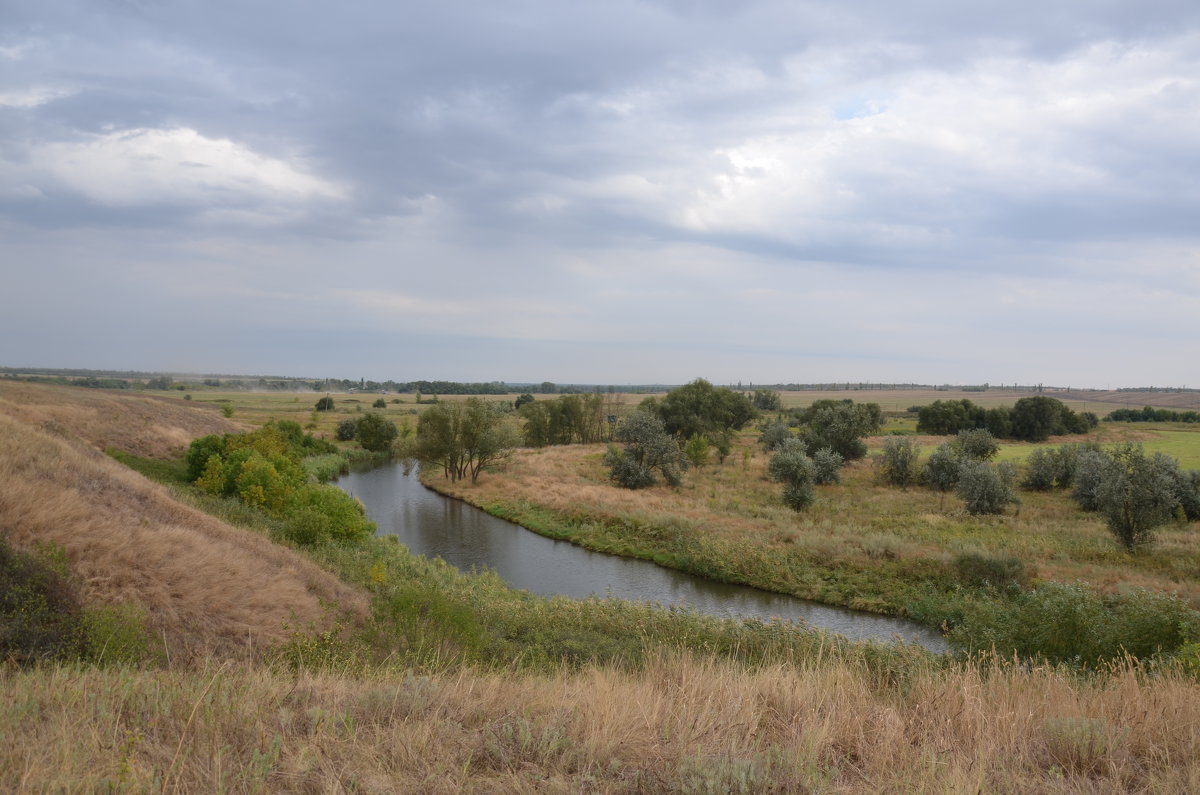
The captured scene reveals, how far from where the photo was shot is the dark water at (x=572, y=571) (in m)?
19.1

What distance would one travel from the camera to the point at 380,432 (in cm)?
6275

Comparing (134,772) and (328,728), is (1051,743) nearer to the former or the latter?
(328,728)

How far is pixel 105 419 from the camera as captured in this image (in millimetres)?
33094

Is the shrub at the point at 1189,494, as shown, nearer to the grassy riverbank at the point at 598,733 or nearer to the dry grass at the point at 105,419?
the grassy riverbank at the point at 598,733

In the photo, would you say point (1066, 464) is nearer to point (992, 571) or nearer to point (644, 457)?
point (992, 571)

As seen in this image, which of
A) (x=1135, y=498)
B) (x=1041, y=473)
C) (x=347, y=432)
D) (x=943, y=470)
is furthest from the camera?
(x=347, y=432)

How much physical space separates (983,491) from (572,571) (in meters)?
22.0

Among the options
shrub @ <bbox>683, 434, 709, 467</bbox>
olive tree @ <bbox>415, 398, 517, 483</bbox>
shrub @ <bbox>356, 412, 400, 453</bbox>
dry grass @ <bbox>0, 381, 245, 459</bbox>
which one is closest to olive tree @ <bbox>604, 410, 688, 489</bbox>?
shrub @ <bbox>683, 434, 709, 467</bbox>

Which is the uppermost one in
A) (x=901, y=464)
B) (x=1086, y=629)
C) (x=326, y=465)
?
(x=1086, y=629)

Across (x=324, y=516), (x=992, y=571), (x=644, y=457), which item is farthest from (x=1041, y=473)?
(x=324, y=516)

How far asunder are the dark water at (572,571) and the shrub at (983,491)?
15226mm

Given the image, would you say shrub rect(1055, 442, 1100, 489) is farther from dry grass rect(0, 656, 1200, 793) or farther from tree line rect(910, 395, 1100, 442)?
dry grass rect(0, 656, 1200, 793)

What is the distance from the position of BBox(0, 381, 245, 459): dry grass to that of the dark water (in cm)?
1227

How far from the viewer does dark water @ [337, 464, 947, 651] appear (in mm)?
19125
